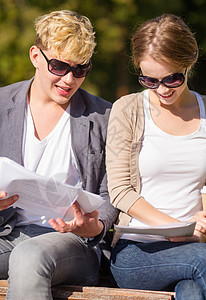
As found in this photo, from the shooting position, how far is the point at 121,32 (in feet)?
32.4

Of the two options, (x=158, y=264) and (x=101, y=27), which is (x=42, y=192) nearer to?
(x=158, y=264)

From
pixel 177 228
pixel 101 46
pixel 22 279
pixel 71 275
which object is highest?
pixel 177 228

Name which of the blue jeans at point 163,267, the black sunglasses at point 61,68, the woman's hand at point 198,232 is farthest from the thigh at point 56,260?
the black sunglasses at point 61,68

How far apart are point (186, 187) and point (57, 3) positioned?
768 cm

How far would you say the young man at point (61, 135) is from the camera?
2537 millimetres

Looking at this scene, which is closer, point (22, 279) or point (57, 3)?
point (22, 279)

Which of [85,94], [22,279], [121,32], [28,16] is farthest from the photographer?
[121,32]

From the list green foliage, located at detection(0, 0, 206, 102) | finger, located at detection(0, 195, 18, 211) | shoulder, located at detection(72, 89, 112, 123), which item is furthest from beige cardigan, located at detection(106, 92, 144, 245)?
green foliage, located at detection(0, 0, 206, 102)

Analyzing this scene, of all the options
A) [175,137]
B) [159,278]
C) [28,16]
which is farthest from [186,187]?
[28,16]

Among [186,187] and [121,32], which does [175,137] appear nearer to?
[186,187]

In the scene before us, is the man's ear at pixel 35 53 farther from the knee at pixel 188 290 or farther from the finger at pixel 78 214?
the knee at pixel 188 290

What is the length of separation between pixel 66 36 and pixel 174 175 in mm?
837

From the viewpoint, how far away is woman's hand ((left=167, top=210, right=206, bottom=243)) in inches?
96.8

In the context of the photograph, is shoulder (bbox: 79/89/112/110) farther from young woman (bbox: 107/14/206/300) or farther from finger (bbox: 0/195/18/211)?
finger (bbox: 0/195/18/211)
